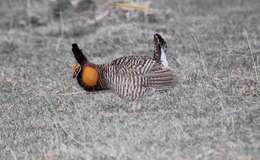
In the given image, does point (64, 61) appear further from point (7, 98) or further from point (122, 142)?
point (122, 142)

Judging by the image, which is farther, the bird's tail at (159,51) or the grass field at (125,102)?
the bird's tail at (159,51)

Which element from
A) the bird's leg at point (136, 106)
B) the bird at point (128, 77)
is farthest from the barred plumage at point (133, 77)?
the bird's leg at point (136, 106)

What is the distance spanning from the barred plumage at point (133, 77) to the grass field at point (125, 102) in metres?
0.28

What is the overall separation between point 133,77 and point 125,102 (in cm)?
91

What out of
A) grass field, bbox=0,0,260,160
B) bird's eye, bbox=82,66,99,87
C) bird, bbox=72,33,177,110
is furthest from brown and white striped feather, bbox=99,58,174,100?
grass field, bbox=0,0,260,160

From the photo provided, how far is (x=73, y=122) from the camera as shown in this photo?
298 inches

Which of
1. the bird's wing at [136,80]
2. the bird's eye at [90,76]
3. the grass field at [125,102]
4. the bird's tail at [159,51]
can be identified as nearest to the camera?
the grass field at [125,102]

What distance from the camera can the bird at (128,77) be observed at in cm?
757

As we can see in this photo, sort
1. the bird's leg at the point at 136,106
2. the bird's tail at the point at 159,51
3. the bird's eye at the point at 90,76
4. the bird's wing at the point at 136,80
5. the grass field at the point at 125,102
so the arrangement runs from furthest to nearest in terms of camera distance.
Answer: the bird's tail at the point at 159,51, the bird's leg at the point at 136,106, the bird's eye at the point at 90,76, the bird's wing at the point at 136,80, the grass field at the point at 125,102

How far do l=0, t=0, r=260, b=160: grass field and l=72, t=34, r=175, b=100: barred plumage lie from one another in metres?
0.28

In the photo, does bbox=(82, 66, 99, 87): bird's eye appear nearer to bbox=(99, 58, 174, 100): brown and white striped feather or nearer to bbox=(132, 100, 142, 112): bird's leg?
bbox=(99, 58, 174, 100): brown and white striped feather

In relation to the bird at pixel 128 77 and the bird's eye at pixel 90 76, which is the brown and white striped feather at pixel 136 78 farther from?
the bird's eye at pixel 90 76

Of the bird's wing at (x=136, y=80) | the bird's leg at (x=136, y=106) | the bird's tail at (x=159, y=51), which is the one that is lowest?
the bird's leg at (x=136, y=106)

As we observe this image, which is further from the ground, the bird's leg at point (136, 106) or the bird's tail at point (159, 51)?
the bird's tail at point (159, 51)
